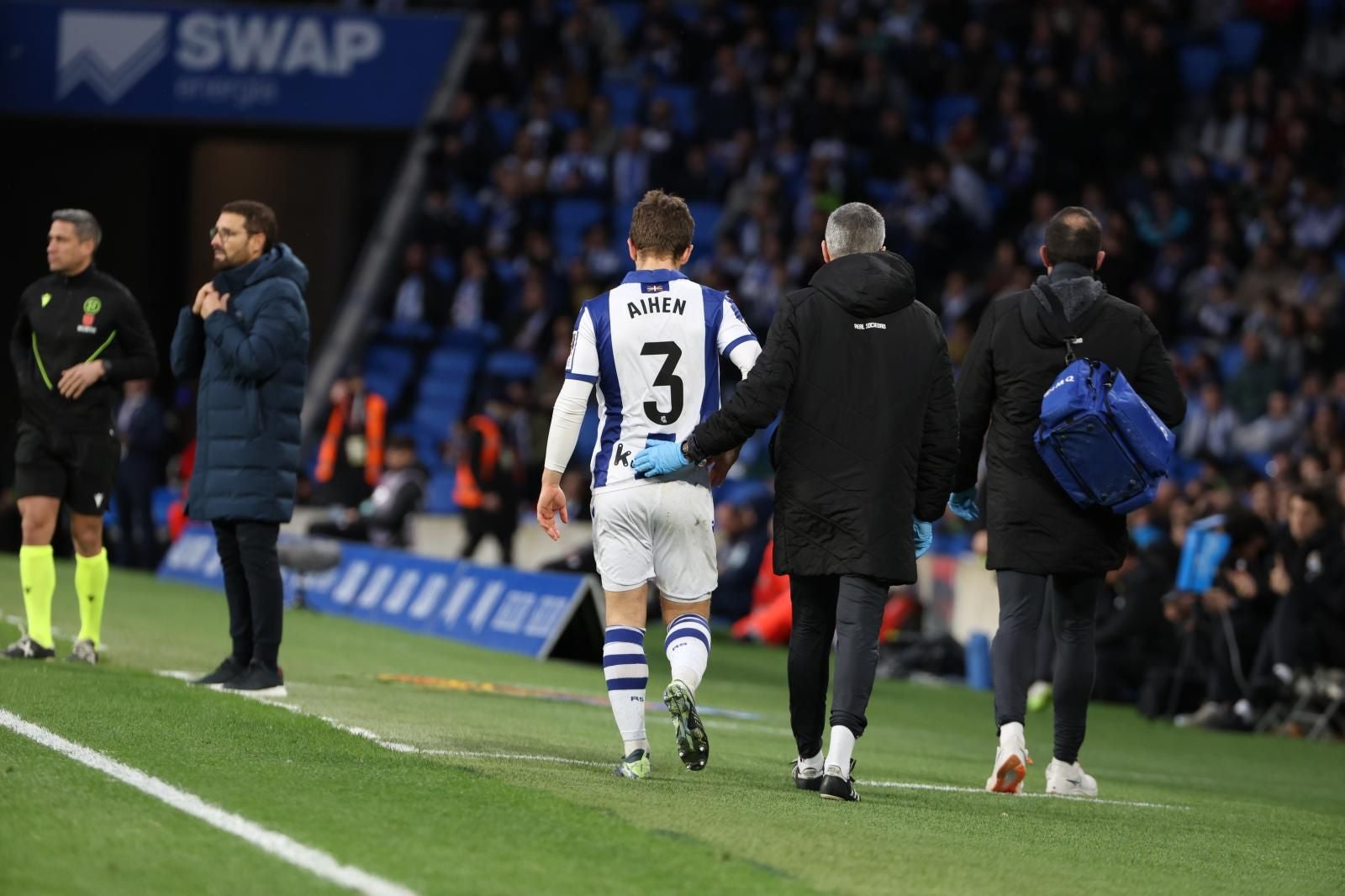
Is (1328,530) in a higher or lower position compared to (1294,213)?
lower

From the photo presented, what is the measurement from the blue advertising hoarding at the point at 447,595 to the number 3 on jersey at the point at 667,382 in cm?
711

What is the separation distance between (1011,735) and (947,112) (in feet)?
59.2

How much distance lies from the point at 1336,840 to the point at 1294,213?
45.9 feet

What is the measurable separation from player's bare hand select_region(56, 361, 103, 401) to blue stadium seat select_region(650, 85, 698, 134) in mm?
17186

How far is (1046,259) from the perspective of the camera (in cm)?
832

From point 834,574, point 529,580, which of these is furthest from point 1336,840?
point 529,580

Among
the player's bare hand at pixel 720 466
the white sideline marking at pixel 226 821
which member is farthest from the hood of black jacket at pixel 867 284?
the white sideline marking at pixel 226 821

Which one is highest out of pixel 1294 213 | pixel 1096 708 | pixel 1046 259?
pixel 1294 213

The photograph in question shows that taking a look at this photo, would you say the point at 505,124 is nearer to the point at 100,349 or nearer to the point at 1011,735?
the point at 100,349

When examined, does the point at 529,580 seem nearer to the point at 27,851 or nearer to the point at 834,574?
the point at 834,574

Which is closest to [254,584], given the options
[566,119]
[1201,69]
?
A: [1201,69]

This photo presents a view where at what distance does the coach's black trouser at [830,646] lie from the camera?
6.98m

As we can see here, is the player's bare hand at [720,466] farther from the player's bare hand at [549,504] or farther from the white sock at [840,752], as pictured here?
the white sock at [840,752]

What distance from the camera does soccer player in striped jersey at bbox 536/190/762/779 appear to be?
707 centimetres
